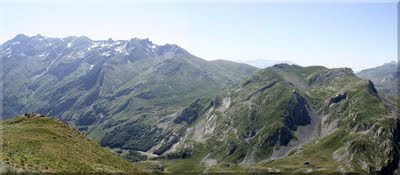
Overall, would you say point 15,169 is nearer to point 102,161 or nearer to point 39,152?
point 39,152

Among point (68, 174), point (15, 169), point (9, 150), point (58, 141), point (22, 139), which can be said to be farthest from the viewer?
point (58, 141)

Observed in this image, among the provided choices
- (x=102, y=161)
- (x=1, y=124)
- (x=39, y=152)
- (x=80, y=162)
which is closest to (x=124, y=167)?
(x=102, y=161)

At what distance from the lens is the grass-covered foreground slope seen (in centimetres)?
6222

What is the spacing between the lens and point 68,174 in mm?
62188

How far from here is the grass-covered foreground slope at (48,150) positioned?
62.2m

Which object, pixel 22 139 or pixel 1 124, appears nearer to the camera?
pixel 22 139

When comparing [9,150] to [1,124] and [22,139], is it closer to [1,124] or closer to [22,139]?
[22,139]

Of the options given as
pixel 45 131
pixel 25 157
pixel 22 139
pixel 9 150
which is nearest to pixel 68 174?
pixel 25 157

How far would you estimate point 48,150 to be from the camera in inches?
2835

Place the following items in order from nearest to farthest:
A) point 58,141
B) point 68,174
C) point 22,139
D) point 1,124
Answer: point 68,174 → point 22,139 → point 58,141 → point 1,124

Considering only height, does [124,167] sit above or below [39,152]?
below

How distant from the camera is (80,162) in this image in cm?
7044

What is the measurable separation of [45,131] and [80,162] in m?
19.2

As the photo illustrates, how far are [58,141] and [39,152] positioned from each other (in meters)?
11.2
